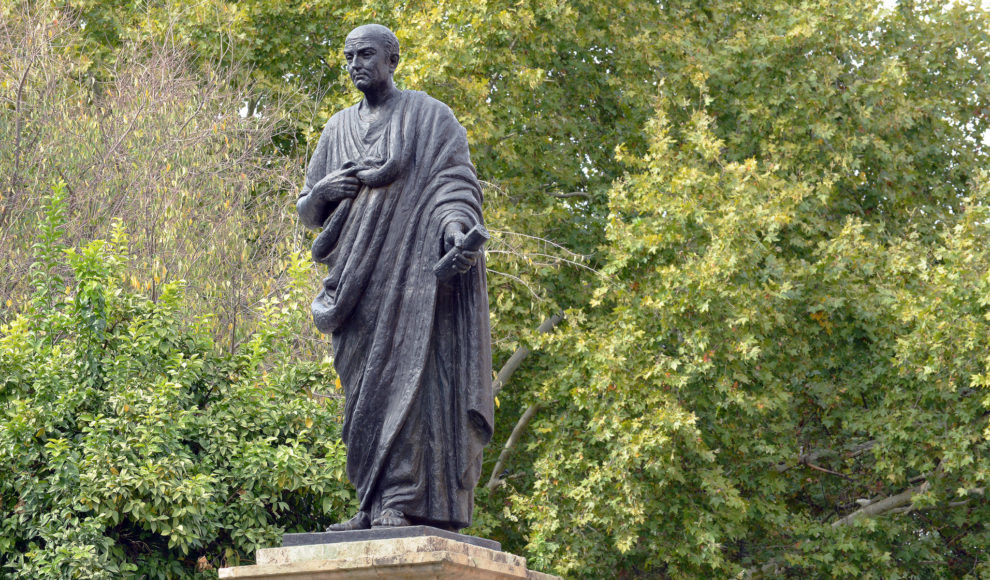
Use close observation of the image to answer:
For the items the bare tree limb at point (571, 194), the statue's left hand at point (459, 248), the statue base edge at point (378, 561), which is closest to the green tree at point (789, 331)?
the bare tree limb at point (571, 194)

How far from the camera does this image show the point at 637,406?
13953 millimetres

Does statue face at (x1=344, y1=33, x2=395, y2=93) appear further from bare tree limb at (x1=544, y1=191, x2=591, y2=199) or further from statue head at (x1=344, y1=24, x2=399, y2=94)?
bare tree limb at (x1=544, y1=191, x2=591, y2=199)

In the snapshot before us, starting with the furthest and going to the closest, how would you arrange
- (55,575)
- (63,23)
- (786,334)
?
(63,23), (786,334), (55,575)

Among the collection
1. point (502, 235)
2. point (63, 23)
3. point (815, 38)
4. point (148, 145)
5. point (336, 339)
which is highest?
point (63, 23)

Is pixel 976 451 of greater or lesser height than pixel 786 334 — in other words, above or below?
below

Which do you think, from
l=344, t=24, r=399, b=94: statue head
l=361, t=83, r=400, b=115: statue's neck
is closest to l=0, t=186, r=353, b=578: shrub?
l=361, t=83, r=400, b=115: statue's neck

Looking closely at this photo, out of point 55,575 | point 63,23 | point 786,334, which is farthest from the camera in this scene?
point 63,23

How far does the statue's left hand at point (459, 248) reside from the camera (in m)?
5.46

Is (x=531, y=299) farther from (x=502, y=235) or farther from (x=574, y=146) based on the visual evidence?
(x=574, y=146)

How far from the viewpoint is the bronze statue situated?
18.2 ft

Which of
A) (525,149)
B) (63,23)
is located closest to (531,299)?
(525,149)

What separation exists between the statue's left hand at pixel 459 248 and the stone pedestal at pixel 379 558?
3.35 ft

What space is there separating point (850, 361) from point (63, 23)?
1082 centimetres

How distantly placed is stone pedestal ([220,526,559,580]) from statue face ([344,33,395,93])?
72.9 inches
